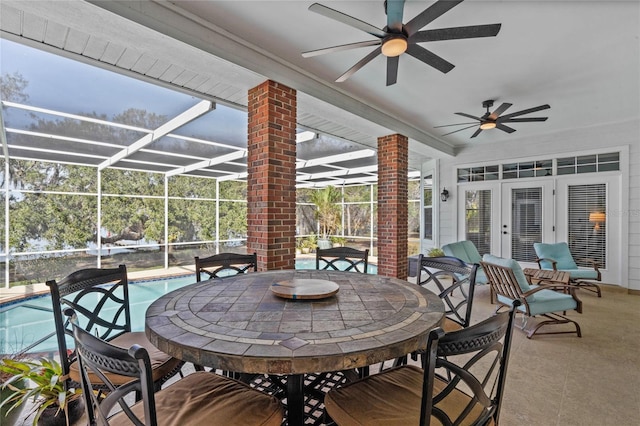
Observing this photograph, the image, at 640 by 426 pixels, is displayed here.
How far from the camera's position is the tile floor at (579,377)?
2.11m

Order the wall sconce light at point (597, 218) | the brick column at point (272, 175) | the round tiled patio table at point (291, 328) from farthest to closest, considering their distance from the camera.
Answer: the wall sconce light at point (597, 218), the brick column at point (272, 175), the round tiled patio table at point (291, 328)

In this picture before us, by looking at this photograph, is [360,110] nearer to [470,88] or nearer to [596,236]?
[470,88]

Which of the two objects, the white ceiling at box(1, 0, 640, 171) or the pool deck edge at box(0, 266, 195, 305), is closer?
the white ceiling at box(1, 0, 640, 171)

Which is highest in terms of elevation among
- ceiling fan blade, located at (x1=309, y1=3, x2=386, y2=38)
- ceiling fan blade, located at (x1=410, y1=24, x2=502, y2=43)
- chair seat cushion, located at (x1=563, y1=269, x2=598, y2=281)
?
ceiling fan blade, located at (x1=309, y1=3, x2=386, y2=38)

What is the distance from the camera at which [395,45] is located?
95.7 inches

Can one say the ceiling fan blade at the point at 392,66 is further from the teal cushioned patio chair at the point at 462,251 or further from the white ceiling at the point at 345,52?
the teal cushioned patio chair at the point at 462,251

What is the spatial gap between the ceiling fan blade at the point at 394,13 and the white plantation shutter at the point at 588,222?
5970 mm

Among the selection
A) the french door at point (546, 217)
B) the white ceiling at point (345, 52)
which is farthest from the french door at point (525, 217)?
the white ceiling at point (345, 52)

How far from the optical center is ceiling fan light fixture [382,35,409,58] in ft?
7.80

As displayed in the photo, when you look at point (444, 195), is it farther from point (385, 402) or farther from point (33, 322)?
point (33, 322)

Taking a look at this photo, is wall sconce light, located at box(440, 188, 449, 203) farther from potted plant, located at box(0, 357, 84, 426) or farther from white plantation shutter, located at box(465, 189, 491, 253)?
potted plant, located at box(0, 357, 84, 426)

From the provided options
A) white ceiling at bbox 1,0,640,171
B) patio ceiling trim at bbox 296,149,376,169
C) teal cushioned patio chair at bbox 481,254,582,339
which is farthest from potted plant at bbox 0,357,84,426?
patio ceiling trim at bbox 296,149,376,169

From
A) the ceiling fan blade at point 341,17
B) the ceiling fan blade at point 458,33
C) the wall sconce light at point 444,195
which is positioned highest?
the ceiling fan blade at point 341,17

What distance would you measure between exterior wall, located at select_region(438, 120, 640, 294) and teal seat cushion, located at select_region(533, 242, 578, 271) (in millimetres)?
892
